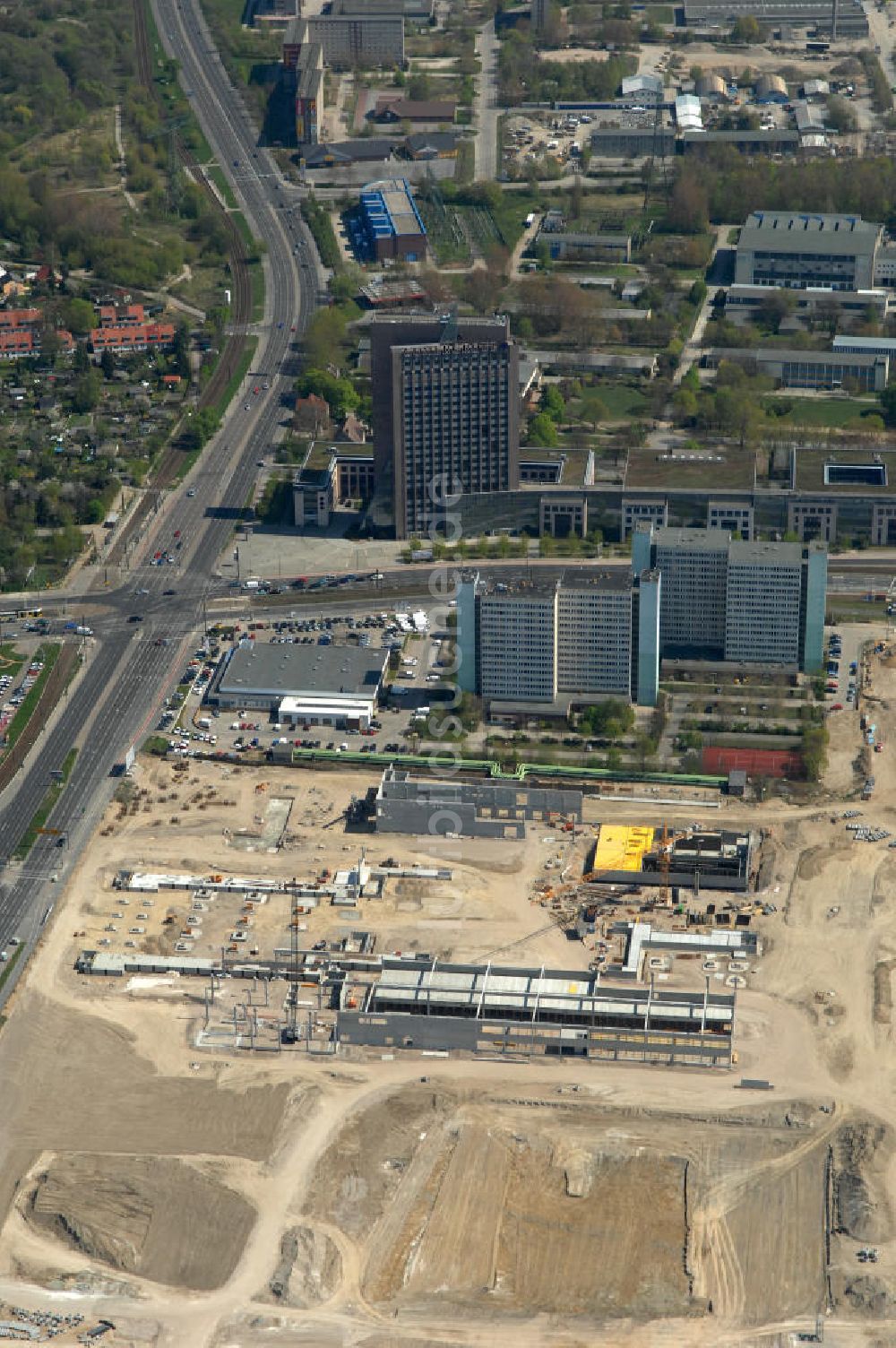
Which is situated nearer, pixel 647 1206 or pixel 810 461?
pixel 647 1206

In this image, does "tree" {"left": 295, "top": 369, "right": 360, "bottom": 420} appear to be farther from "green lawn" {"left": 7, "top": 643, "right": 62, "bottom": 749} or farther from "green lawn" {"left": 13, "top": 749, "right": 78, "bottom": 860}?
"green lawn" {"left": 13, "top": 749, "right": 78, "bottom": 860}

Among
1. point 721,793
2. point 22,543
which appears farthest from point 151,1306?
point 22,543

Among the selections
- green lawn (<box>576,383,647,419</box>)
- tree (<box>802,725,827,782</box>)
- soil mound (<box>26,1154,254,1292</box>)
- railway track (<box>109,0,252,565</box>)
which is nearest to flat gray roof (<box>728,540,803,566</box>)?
tree (<box>802,725,827,782</box>)

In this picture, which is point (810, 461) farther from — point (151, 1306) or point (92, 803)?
point (151, 1306)

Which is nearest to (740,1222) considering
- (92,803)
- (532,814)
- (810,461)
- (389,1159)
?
(389,1159)

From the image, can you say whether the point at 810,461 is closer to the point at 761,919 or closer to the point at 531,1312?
the point at 761,919

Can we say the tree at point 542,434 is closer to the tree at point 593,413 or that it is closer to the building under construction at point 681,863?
the tree at point 593,413

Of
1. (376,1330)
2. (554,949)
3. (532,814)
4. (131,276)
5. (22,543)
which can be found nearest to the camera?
(376,1330)

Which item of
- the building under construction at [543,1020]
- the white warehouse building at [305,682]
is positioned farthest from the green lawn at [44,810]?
the building under construction at [543,1020]

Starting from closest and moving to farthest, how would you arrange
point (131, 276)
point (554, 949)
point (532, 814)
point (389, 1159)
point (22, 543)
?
1. point (389, 1159)
2. point (554, 949)
3. point (532, 814)
4. point (22, 543)
5. point (131, 276)
